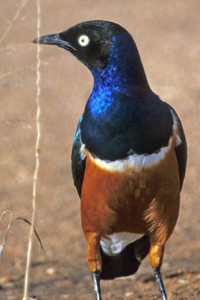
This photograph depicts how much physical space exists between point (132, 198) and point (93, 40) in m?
0.86

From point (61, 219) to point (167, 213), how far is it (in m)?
2.06

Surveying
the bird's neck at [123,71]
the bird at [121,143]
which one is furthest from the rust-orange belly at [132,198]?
the bird's neck at [123,71]

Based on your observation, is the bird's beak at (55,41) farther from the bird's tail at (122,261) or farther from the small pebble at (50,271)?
the small pebble at (50,271)

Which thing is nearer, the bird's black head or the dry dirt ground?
the bird's black head

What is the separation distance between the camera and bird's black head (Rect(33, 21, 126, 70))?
322cm

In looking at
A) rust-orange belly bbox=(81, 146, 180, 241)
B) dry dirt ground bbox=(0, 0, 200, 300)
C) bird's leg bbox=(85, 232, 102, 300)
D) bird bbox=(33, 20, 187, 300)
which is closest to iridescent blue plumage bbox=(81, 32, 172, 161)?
bird bbox=(33, 20, 187, 300)

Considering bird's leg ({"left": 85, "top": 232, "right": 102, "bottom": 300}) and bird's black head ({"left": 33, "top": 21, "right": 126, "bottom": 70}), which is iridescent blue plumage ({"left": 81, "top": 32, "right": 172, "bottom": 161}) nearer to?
bird's black head ({"left": 33, "top": 21, "right": 126, "bottom": 70})

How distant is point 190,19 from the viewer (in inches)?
367

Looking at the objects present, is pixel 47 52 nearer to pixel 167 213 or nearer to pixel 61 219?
pixel 61 219

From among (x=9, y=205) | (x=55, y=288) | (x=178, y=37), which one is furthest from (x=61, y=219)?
(x=178, y=37)

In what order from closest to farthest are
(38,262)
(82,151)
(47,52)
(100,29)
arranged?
(100,29) < (82,151) < (38,262) < (47,52)

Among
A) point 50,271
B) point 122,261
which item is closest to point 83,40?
point 122,261

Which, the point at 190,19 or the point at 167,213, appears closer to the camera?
the point at 167,213

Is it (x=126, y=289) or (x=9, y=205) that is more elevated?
(x=9, y=205)
